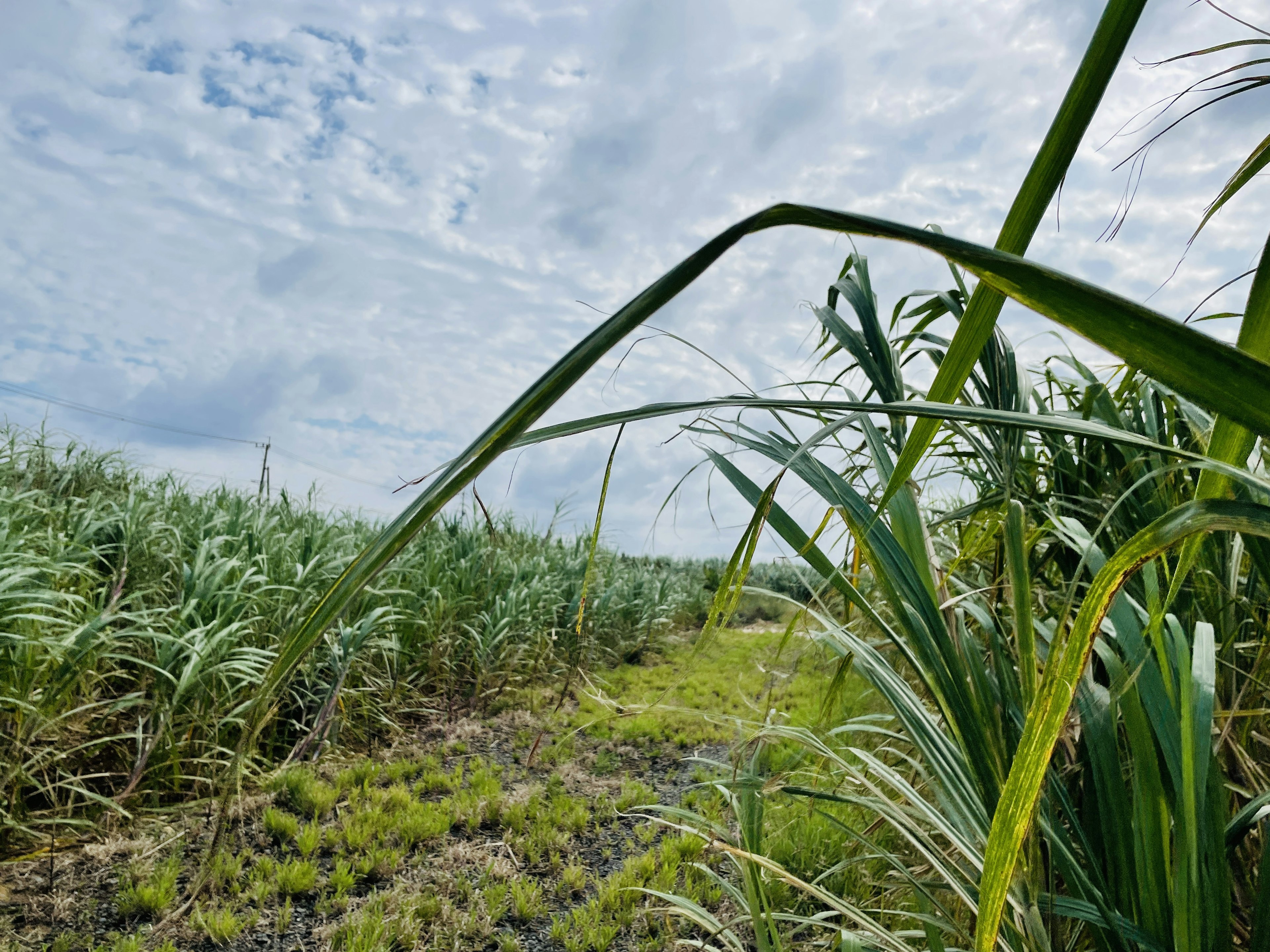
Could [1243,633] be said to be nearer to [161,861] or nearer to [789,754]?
[789,754]

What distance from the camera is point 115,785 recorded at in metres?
2.78

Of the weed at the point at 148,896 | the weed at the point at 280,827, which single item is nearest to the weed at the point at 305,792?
the weed at the point at 280,827

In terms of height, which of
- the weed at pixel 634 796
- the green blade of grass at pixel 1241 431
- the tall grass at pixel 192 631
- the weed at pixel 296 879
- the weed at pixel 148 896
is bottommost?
the weed at pixel 148 896

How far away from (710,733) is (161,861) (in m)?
3.25

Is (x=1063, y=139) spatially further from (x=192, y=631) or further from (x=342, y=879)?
(x=192, y=631)

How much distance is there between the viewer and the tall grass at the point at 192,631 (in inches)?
A: 99.7

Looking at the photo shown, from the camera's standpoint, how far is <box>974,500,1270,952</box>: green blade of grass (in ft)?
1.45

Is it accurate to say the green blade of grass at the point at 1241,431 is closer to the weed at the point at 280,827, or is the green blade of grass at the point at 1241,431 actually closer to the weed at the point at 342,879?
the weed at the point at 342,879

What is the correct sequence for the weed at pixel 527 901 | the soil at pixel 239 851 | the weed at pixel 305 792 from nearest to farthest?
the soil at pixel 239 851 → the weed at pixel 527 901 → the weed at pixel 305 792

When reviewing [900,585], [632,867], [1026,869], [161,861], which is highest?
[900,585]

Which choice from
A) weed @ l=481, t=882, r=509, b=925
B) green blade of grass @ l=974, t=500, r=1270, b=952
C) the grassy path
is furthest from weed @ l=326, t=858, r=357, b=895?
green blade of grass @ l=974, t=500, r=1270, b=952

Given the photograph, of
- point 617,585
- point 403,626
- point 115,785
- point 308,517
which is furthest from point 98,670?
point 617,585

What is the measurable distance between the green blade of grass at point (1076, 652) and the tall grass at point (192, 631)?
19.3 inches

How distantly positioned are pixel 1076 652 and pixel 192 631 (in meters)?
3.19
